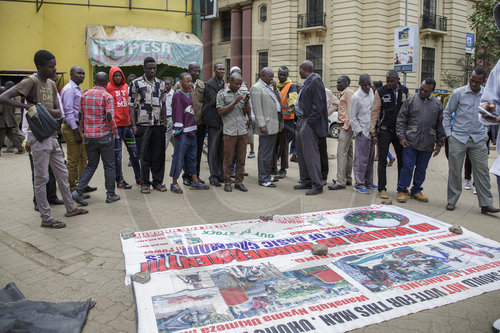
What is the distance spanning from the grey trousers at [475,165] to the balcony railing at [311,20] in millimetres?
18200

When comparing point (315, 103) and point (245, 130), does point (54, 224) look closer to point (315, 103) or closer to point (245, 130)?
point (245, 130)

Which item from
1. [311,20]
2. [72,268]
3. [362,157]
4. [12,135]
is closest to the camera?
[72,268]

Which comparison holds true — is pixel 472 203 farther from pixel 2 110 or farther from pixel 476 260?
pixel 2 110

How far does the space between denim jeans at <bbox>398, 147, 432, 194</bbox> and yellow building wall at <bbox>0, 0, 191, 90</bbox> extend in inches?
412

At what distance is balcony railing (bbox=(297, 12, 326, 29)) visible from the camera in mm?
22077

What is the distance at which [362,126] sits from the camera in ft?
21.1

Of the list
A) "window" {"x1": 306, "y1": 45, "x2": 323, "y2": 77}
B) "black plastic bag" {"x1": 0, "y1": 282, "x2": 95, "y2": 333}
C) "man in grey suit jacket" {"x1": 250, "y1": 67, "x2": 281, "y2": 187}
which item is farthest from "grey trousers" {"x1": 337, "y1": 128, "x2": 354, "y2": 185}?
"window" {"x1": 306, "y1": 45, "x2": 323, "y2": 77}

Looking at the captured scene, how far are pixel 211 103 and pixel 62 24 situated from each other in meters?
8.66

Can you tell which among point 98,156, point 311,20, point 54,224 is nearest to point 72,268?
point 54,224

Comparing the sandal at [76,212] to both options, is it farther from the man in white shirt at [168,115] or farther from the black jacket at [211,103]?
the black jacket at [211,103]

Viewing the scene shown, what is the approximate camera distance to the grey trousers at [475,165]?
5.38 metres

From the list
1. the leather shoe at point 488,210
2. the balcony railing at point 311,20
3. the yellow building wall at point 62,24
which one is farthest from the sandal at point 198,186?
the balcony railing at point 311,20

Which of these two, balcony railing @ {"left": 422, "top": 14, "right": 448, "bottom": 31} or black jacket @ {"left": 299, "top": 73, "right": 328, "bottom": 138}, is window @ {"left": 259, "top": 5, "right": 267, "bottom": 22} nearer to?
balcony railing @ {"left": 422, "top": 14, "right": 448, "bottom": 31}

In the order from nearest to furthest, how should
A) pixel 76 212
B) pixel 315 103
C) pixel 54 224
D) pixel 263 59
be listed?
pixel 54 224 < pixel 76 212 < pixel 315 103 < pixel 263 59
